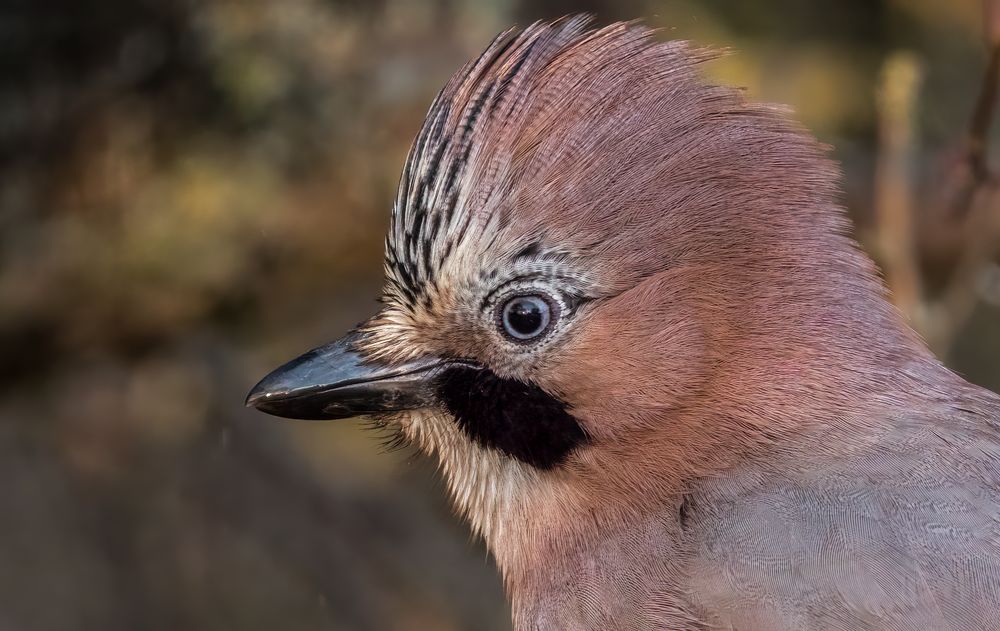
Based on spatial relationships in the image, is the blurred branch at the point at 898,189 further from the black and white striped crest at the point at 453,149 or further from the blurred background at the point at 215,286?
the black and white striped crest at the point at 453,149

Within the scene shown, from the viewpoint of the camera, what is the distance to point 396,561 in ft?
19.2

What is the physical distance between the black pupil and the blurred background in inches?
113

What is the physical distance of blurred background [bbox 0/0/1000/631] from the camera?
5.25 m

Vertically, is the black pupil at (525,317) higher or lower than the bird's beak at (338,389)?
lower

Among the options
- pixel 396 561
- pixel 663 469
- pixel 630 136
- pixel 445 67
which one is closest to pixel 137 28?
pixel 445 67

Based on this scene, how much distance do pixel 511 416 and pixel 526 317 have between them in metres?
0.24

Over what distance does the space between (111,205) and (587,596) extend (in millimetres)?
3530

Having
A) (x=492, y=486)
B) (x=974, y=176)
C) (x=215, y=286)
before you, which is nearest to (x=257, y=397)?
(x=492, y=486)

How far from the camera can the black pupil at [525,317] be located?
8.77 ft

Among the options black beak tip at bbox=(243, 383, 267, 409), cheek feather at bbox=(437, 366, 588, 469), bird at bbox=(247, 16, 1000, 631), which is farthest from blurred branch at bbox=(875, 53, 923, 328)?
black beak tip at bbox=(243, 383, 267, 409)

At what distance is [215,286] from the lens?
578 centimetres

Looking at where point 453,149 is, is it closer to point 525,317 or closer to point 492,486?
point 525,317

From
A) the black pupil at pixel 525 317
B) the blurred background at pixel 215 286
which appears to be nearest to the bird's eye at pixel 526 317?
the black pupil at pixel 525 317

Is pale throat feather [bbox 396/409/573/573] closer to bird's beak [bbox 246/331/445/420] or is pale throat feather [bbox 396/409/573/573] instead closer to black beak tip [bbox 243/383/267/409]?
bird's beak [bbox 246/331/445/420]
